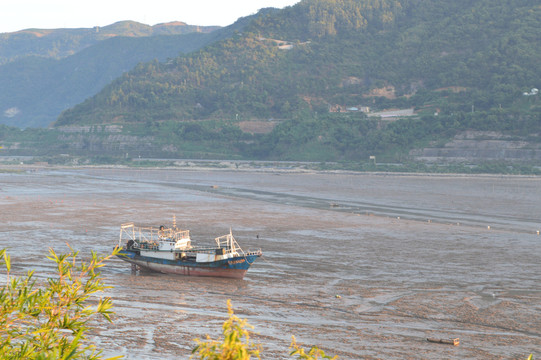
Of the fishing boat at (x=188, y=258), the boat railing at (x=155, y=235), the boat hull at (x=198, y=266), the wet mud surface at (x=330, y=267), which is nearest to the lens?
the wet mud surface at (x=330, y=267)

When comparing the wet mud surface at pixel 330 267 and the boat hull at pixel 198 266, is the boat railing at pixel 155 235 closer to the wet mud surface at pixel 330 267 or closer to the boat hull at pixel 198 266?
the boat hull at pixel 198 266

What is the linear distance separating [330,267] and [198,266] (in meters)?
8.89

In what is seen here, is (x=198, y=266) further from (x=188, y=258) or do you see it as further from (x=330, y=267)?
(x=330, y=267)

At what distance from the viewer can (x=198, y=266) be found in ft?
141

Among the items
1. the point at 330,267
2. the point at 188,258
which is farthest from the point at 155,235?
the point at 330,267

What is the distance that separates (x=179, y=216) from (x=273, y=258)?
1076 inches

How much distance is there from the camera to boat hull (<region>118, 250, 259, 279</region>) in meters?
41.7

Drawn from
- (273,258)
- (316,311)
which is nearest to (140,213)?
(273,258)

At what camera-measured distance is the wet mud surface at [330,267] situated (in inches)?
1120

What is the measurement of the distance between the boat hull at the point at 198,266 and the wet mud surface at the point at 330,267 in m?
0.69

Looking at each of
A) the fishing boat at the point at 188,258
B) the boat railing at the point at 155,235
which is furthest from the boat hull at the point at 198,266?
the boat railing at the point at 155,235

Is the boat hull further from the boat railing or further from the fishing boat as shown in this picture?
the boat railing

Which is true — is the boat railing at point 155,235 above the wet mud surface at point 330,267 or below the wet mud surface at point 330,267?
above

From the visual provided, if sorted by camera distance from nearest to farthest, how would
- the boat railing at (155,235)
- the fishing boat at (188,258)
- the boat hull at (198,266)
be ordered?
the boat hull at (198,266) → the fishing boat at (188,258) → the boat railing at (155,235)
